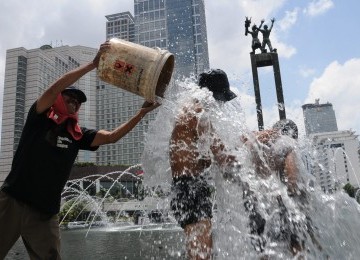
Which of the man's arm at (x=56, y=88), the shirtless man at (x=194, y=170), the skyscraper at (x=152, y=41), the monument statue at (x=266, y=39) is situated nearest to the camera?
the shirtless man at (x=194, y=170)

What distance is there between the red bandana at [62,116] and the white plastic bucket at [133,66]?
37 centimetres

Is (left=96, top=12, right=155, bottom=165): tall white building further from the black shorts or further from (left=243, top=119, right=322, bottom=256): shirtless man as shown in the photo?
the black shorts

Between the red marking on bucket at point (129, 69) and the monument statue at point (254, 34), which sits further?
the monument statue at point (254, 34)

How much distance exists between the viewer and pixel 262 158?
3328 mm

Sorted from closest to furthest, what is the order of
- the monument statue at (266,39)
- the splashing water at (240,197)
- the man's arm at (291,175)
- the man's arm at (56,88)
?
the man's arm at (56,88)
the splashing water at (240,197)
the man's arm at (291,175)
the monument statue at (266,39)

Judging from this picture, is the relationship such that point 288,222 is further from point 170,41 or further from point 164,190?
point 170,41

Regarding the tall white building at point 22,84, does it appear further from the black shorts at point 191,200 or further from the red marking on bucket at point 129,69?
the black shorts at point 191,200

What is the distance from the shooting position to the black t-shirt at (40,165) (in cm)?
269

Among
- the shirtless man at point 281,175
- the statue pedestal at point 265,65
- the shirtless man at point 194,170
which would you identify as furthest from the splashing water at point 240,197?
the statue pedestal at point 265,65

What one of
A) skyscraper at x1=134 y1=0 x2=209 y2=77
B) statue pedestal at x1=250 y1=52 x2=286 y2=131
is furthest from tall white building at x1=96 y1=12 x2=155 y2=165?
statue pedestal at x1=250 y1=52 x2=286 y2=131

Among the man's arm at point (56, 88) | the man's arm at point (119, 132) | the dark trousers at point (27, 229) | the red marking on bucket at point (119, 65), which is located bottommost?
the dark trousers at point (27, 229)

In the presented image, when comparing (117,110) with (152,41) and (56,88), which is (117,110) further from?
(56,88)

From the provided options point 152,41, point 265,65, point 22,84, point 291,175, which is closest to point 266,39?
Result: point 265,65

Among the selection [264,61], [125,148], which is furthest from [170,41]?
[125,148]
